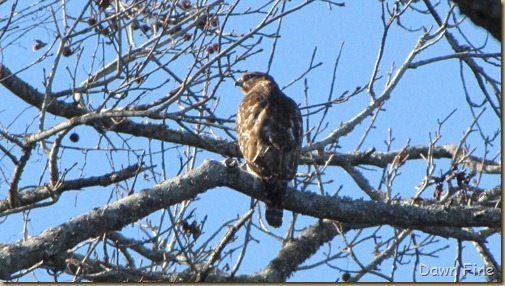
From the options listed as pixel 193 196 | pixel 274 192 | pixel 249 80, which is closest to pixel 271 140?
pixel 274 192

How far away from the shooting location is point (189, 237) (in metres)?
5.12

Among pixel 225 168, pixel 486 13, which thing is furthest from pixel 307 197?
pixel 486 13

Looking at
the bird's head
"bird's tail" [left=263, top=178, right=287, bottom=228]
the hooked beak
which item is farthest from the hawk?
the hooked beak

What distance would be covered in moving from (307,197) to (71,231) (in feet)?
5.11

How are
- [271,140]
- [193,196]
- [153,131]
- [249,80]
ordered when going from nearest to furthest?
[193,196], [271,140], [153,131], [249,80]

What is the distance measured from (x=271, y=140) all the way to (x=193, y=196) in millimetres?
1552

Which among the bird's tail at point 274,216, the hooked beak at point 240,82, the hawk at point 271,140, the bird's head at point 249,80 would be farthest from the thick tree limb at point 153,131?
the hooked beak at point 240,82

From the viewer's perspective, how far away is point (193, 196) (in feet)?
14.5

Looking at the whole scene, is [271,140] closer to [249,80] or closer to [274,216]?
[274,216]

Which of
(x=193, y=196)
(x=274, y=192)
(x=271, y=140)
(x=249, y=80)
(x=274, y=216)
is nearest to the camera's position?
(x=193, y=196)

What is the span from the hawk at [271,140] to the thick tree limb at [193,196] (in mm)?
335

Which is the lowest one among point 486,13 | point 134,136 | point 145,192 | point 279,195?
point 486,13

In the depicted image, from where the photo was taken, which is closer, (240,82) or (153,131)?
(153,131)

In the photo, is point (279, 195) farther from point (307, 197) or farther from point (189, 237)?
point (189, 237)
